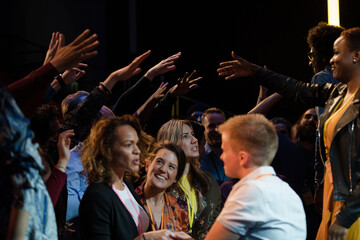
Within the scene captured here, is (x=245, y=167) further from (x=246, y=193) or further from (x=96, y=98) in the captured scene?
(x=96, y=98)

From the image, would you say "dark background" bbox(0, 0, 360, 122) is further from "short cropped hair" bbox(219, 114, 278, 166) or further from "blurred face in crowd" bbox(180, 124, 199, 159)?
"short cropped hair" bbox(219, 114, 278, 166)

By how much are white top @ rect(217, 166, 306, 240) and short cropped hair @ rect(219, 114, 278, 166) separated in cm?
10

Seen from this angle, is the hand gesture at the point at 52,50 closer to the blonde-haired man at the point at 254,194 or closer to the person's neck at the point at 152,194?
the person's neck at the point at 152,194

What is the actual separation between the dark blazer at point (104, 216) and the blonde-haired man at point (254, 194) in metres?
0.74

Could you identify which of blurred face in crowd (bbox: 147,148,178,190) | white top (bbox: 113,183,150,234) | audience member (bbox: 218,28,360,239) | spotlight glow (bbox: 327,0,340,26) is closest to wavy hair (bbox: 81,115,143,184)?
white top (bbox: 113,183,150,234)

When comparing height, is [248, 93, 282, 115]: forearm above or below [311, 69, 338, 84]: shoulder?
below

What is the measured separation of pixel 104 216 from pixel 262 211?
0.96 m

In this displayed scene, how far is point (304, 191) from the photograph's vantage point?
4172mm

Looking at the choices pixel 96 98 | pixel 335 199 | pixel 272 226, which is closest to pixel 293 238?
pixel 272 226

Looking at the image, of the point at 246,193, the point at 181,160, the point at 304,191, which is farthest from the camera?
the point at 304,191

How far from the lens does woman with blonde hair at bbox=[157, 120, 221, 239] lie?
3.46 metres

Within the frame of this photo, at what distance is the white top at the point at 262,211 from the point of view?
1.83 meters

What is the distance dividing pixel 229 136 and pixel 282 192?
13.3 inches

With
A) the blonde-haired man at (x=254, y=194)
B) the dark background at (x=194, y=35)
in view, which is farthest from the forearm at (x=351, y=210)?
the dark background at (x=194, y=35)
